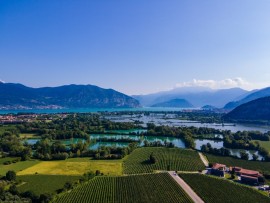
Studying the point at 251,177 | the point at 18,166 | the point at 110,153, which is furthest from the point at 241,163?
the point at 18,166

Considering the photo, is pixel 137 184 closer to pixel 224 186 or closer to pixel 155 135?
pixel 224 186

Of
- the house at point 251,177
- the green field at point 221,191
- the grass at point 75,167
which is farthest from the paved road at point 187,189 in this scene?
the house at point 251,177

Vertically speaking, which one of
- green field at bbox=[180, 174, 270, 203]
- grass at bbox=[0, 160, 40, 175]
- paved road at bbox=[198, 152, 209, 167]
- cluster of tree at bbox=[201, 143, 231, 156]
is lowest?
green field at bbox=[180, 174, 270, 203]

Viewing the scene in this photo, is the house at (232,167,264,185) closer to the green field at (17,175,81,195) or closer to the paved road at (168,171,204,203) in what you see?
the paved road at (168,171,204,203)

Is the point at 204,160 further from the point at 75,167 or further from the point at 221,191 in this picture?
the point at 75,167

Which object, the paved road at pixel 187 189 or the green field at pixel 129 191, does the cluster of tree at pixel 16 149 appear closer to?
the green field at pixel 129 191

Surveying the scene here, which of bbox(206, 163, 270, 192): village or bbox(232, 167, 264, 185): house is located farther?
bbox(232, 167, 264, 185): house

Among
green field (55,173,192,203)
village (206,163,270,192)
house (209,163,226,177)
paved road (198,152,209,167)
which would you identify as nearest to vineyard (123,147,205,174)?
paved road (198,152,209,167)
